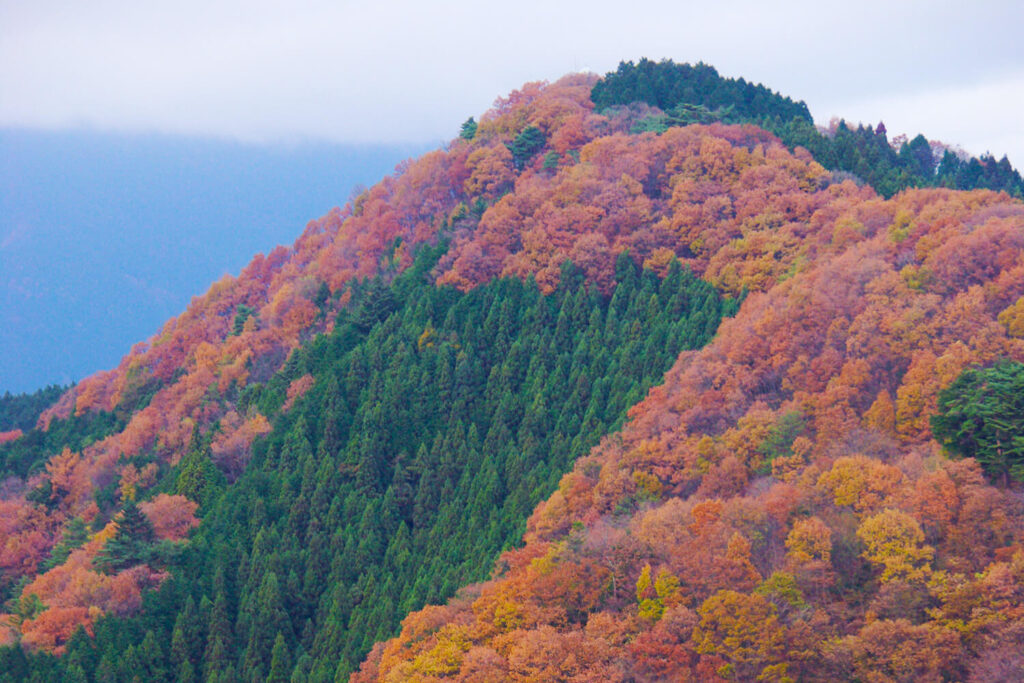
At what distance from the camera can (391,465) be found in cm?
6725

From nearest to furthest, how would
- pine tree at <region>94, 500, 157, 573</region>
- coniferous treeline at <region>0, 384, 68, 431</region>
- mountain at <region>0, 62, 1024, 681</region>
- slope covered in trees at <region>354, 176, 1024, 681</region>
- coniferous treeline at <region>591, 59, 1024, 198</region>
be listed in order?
slope covered in trees at <region>354, 176, 1024, 681</region> < mountain at <region>0, 62, 1024, 681</region> < pine tree at <region>94, 500, 157, 573</region> < coniferous treeline at <region>591, 59, 1024, 198</region> < coniferous treeline at <region>0, 384, 68, 431</region>

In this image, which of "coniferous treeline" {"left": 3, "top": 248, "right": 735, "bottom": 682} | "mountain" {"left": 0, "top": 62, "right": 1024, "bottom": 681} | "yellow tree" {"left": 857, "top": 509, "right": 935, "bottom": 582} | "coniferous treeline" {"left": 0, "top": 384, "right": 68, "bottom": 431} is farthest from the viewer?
"coniferous treeline" {"left": 0, "top": 384, "right": 68, "bottom": 431}

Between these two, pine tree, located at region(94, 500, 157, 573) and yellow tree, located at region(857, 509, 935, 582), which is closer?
yellow tree, located at region(857, 509, 935, 582)

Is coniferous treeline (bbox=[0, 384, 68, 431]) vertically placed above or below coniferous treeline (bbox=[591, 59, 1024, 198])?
below

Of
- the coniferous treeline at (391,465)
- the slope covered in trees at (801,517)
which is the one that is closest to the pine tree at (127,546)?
the coniferous treeline at (391,465)

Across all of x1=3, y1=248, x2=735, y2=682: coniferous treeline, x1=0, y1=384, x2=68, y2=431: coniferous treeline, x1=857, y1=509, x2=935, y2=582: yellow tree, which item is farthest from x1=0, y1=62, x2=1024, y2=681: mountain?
x1=0, y1=384, x2=68, y2=431: coniferous treeline

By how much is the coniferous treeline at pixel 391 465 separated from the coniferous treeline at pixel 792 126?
19.4 metres

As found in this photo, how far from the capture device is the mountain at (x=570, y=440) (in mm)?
39344

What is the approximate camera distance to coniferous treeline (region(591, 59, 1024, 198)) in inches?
3093

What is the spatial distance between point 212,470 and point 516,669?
113 feet

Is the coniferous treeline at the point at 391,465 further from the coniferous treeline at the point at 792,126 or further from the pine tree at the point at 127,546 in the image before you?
the coniferous treeline at the point at 792,126

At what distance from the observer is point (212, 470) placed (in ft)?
223

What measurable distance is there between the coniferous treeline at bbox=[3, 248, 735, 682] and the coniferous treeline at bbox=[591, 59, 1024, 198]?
19.4m

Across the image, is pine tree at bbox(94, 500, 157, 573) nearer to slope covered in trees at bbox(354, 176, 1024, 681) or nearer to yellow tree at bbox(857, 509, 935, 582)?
slope covered in trees at bbox(354, 176, 1024, 681)
